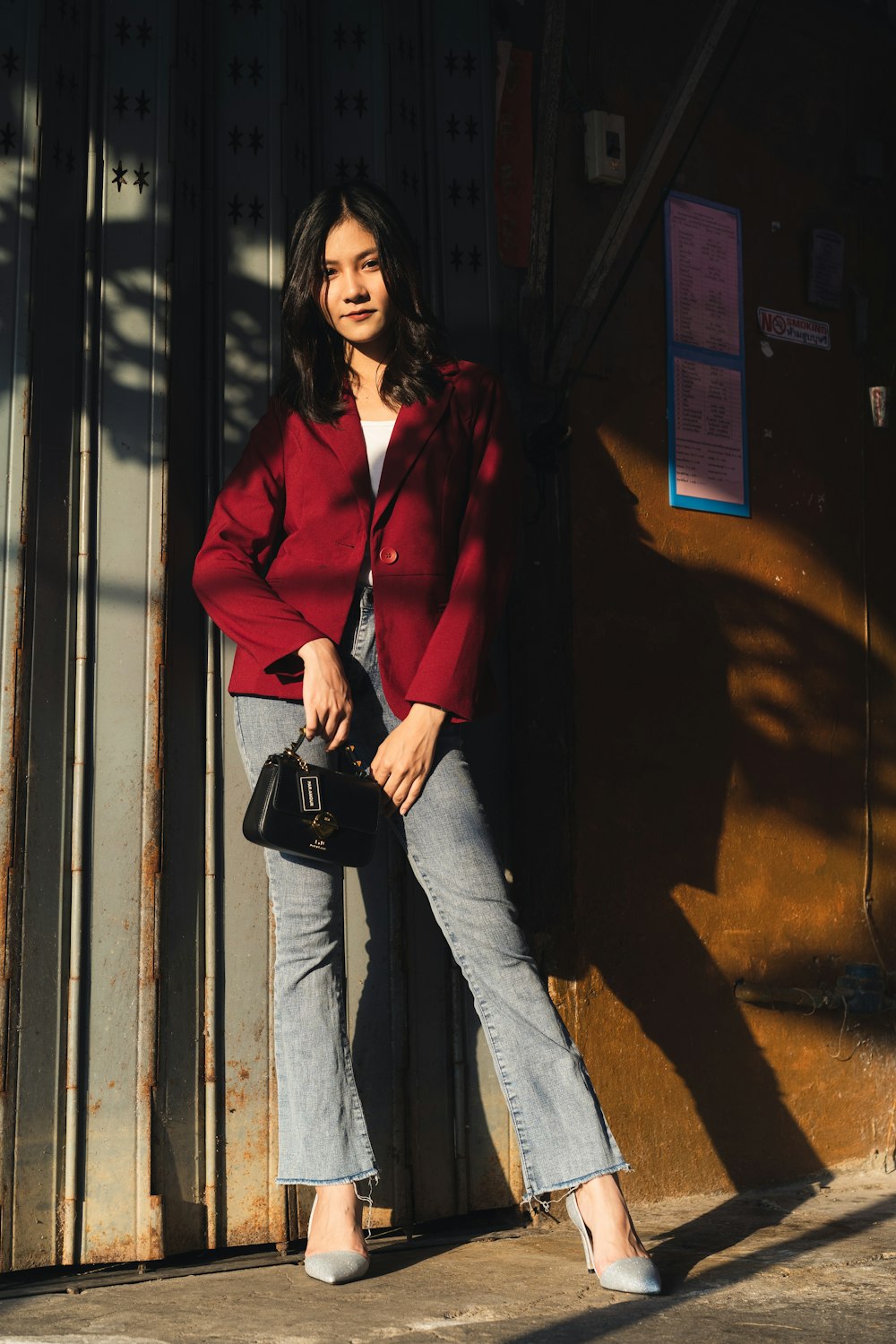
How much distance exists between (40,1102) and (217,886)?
582 millimetres

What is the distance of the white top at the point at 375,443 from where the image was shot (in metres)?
2.96

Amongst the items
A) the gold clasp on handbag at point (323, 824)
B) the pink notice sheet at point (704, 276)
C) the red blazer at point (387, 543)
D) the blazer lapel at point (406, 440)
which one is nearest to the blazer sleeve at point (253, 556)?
the red blazer at point (387, 543)

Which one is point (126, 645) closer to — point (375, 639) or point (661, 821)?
point (375, 639)

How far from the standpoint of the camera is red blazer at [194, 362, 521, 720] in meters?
2.78

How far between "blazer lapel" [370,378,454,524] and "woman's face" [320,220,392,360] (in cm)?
20

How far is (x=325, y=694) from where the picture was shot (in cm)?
270

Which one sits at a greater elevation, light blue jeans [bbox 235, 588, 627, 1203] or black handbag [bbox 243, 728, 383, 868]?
black handbag [bbox 243, 728, 383, 868]

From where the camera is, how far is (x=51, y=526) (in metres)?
3.01

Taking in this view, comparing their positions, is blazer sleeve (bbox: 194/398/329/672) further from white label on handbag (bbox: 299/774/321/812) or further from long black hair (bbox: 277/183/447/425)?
white label on handbag (bbox: 299/774/321/812)

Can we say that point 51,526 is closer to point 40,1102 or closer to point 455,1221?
point 40,1102

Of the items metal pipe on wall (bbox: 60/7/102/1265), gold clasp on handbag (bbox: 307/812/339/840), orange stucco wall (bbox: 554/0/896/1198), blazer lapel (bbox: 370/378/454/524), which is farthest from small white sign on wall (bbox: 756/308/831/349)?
gold clasp on handbag (bbox: 307/812/339/840)

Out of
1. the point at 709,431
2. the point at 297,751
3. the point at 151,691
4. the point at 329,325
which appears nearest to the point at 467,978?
the point at 297,751

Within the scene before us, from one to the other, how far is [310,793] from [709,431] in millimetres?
1878

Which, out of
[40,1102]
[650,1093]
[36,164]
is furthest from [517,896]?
[36,164]
